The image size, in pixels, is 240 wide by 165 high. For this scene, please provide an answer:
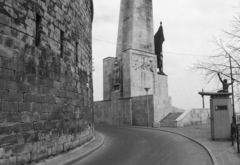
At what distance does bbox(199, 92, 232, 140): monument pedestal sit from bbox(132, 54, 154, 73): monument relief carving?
11557mm

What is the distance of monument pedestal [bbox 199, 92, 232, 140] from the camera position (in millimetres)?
10141

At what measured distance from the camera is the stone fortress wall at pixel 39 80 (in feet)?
18.5

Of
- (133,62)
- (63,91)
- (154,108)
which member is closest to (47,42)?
(63,91)

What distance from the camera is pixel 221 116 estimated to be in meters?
10.2

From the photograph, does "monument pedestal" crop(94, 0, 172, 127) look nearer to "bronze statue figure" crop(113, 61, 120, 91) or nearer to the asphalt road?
"bronze statue figure" crop(113, 61, 120, 91)

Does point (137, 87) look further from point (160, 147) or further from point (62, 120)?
point (62, 120)

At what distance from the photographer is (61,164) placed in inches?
248

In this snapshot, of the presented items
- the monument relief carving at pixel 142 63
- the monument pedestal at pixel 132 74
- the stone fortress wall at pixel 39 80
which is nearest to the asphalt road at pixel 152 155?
the stone fortress wall at pixel 39 80

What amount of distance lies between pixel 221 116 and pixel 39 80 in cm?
758

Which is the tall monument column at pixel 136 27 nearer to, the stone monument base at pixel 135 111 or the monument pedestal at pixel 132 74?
the monument pedestal at pixel 132 74

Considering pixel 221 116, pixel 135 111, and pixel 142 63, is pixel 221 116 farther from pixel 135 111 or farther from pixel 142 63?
pixel 142 63

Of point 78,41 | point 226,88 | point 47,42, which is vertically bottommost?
point 226,88

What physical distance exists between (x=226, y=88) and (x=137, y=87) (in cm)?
1117

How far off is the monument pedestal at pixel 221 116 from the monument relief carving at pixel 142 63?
1156cm
